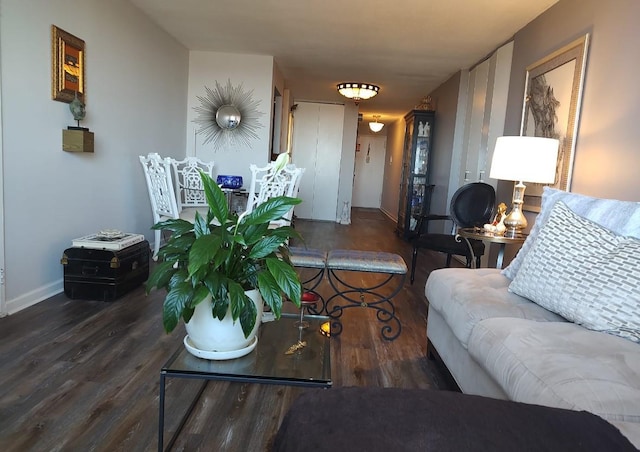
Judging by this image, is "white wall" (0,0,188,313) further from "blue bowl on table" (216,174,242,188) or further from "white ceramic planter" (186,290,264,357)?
"white ceramic planter" (186,290,264,357)

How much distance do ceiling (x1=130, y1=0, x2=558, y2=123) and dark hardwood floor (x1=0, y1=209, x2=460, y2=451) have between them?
2439mm

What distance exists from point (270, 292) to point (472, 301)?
3.04 ft

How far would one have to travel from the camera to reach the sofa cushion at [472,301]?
1621 mm

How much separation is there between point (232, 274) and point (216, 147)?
4.29m

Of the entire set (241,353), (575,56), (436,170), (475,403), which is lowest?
(241,353)

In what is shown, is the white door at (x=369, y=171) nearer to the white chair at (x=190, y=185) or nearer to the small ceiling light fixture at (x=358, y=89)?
the small ceiling light fixture at (x=358, y=89)

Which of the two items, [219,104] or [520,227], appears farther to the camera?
[219,104]

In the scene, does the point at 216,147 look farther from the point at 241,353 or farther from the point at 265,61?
the point at 241,353

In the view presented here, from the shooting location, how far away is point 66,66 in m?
2.88

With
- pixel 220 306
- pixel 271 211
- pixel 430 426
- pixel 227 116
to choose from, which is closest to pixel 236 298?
pixel 220 306

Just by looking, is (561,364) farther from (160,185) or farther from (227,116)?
(227,116)

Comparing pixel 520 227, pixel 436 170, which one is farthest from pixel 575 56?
pixel 436 170

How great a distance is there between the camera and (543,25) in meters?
3.27

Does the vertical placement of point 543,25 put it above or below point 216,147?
above
